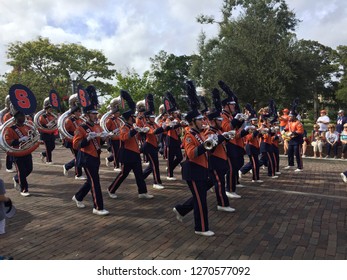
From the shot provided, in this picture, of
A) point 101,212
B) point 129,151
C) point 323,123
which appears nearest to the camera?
point 101,212

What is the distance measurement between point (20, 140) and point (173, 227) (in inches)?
159

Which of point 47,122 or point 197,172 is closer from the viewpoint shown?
point 197,172

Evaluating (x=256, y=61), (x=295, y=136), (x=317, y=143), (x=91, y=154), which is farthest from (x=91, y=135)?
(x=256, y=61)

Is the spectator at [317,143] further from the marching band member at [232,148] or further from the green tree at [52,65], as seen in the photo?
the green tree at [52,65]

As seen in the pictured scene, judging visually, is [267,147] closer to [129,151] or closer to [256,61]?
[129,151]

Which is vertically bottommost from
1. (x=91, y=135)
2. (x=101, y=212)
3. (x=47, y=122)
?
(x=101, y=212)

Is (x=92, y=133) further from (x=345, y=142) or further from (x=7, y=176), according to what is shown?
(x=345, y=142)

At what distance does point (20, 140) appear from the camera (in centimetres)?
748

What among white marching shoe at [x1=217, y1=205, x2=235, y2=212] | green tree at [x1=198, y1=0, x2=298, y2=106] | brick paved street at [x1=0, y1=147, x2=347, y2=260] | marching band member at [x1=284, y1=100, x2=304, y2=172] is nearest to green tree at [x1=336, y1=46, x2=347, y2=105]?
green tree at [x1=198, y1=0, x2=298, y2=106]

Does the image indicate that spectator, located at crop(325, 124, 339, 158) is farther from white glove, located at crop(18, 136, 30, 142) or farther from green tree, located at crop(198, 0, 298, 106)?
white glove, located at crop(18, 136, 30, 142)

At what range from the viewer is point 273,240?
16.5 feet

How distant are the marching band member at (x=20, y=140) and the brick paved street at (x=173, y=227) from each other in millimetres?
345

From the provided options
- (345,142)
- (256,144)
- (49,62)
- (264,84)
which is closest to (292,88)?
(264,84)

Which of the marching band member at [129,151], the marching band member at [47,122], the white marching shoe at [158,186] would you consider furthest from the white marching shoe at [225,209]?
the marching band member at [47,122]
